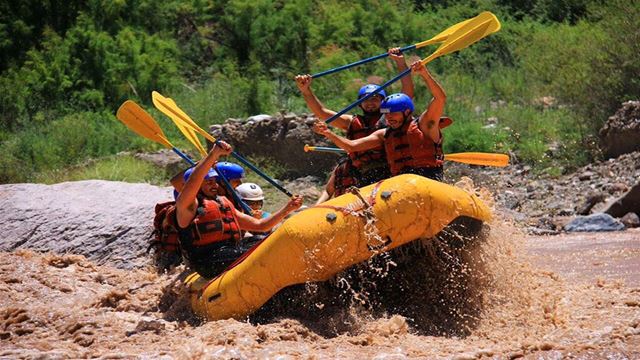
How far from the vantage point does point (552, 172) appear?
14.0 metres

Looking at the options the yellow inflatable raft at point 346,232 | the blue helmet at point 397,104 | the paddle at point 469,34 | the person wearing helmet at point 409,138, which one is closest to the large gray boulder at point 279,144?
the paddle at point 469,34

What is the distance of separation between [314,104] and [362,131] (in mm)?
401

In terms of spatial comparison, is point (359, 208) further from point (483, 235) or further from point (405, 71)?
point (405, 71)

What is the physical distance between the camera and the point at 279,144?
1456 centimetres

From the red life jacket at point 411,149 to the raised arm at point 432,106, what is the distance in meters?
0.04

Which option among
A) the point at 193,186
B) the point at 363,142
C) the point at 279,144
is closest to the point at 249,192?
the point at 363,142

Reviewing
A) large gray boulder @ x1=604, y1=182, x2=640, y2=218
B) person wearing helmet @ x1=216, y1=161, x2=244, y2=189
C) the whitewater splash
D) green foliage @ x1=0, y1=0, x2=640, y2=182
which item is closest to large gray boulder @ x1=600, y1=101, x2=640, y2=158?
green foliage @ x1=0, y1=0, x2=640, y2=182

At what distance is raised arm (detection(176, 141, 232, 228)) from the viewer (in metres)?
6.11

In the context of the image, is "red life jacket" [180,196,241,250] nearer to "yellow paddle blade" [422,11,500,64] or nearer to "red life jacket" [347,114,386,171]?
"red life jacket" [347,114,386,171]

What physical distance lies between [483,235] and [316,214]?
1.02 metres

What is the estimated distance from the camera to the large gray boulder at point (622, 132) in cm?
1346

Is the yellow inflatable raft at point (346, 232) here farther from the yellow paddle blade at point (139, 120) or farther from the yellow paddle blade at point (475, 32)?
the yellow paddle blade at point (139, 120)

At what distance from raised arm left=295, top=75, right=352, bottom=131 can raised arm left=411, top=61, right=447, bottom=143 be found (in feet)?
3.96

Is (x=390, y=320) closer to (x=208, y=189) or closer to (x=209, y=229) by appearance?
(x=209, y=229)
